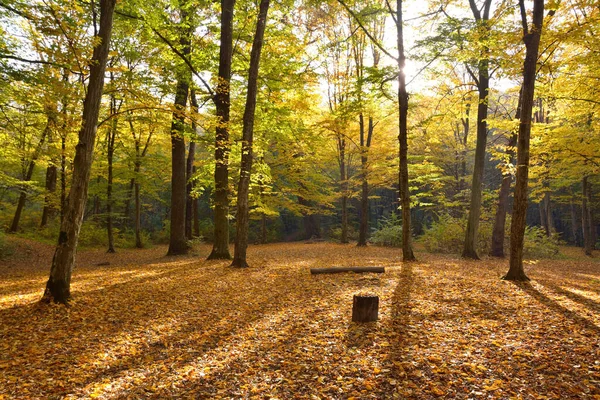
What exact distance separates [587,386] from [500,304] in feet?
9.30

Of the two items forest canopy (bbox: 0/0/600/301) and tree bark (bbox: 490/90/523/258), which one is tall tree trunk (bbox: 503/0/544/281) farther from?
tree bark (bbox: 490/90/523/258)

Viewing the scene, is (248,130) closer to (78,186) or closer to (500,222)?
(78,186)

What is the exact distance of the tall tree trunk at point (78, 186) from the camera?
5.86m

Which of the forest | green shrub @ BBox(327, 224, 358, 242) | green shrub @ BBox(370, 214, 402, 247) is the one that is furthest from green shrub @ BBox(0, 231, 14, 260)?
green shrub @ BBox(327, 224, 358, 242)

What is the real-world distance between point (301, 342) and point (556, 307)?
15.1ft

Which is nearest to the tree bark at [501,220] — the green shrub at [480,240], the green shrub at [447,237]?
the green shrub at [480,240]

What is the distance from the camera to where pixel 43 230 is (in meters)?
18.8

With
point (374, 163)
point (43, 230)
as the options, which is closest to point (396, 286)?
point (374, 163)

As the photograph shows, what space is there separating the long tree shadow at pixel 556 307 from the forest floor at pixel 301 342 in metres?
0.03

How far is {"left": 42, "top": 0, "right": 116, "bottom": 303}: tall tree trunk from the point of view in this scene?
19.2 feet

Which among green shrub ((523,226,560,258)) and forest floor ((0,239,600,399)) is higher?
green shrub ((523,226,560,258))

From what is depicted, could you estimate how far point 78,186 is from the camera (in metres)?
5.86

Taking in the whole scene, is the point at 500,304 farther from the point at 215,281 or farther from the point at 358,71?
the point at 358,71

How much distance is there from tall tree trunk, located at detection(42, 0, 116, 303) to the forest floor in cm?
41
